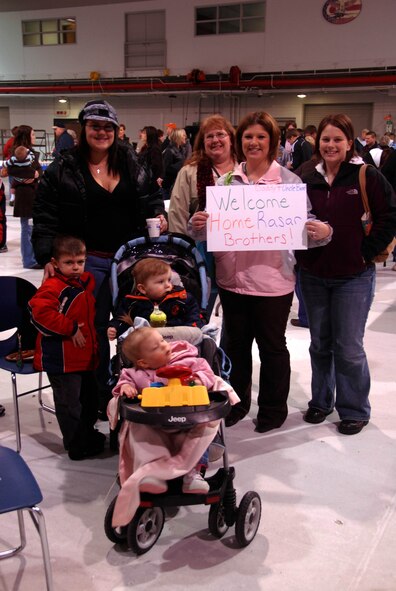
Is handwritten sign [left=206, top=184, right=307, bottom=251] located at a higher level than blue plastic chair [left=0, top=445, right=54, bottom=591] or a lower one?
higher

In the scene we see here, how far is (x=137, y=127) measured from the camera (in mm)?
19438

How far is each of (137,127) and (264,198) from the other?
17.5 m

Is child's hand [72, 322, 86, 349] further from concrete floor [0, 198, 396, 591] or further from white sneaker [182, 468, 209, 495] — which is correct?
white sneaker [182, 468, 209, 495]

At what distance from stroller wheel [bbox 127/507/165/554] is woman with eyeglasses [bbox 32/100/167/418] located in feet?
3.59

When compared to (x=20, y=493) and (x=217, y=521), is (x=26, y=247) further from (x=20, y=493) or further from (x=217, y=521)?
(x=20, y=493)

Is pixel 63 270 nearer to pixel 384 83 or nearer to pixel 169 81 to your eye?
pixel 384 83

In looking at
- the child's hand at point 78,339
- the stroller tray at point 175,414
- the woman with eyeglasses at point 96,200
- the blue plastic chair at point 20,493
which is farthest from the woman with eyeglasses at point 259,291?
the blue plastic chair at point 20,493

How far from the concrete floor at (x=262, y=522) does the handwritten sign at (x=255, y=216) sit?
1.10 m

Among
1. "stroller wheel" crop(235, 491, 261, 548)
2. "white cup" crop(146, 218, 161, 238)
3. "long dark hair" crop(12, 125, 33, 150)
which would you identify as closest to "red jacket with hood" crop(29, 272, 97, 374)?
"white cup" crop(146, 218, 161, 238)

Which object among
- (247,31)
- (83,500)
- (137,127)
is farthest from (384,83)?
(83,500)

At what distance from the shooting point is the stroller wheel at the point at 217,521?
2.29 m

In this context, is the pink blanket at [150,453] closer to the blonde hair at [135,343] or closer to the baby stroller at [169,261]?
the blonde hair at [135,343]

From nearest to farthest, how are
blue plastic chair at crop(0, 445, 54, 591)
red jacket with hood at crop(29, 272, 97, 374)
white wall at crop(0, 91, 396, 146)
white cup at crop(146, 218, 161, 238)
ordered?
1. blue plastic chair at crop(0, 445, 54, 591)
2. red jacket with hood at crop(29, 272, 97, 374)
3. white cup at crop(146, 218, 161, 238)
4. white wall at crop(0, 91, 396, 146)

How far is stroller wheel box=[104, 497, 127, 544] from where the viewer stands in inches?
87.3
